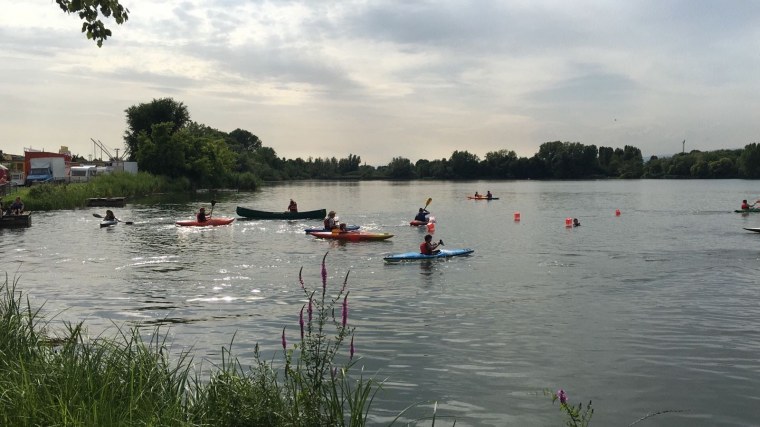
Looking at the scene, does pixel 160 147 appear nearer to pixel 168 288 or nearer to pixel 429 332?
pixel 168 288

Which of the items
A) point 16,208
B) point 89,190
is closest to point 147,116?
point 89,190

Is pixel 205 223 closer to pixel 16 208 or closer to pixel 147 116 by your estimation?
pixel 16 208

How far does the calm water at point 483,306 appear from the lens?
9.80 metres

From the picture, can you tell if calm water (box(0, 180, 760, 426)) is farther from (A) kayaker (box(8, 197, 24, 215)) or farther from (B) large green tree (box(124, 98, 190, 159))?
(B) large green tree (box(124, 98, 190, 159))

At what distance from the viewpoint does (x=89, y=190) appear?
177ft

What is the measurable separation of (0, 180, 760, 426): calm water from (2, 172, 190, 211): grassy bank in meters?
13.4

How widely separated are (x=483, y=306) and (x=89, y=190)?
4730cm

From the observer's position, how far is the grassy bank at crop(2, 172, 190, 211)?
149 ft

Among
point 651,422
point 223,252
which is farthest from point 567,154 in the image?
point 651,422

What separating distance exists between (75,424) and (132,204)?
54.4 meters

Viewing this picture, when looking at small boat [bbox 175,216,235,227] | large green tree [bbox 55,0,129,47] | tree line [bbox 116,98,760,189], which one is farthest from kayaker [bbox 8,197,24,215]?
tree line [bbox 116,98,760,189]

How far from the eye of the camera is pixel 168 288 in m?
18.2

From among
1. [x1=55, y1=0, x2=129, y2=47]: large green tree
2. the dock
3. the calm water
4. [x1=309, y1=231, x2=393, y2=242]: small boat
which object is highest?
[x1=55, y1=0, x2=129, y2=47]: large green tree

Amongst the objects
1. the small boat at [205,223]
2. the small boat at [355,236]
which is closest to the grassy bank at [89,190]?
the small boat at [205,223]
